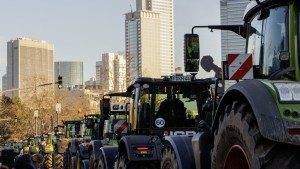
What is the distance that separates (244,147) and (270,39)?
1.35 m

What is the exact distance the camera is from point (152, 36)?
541ft

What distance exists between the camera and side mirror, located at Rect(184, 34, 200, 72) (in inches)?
291

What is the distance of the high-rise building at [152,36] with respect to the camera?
13562cm

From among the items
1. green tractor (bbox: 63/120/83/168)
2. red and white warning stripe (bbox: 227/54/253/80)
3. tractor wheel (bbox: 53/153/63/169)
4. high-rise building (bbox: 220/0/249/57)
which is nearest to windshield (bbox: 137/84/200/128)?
high-rise building (bbox: 220/0/249/57)

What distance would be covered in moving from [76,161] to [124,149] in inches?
371

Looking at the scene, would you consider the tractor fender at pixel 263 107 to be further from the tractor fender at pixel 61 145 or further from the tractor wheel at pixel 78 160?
the tractor fender at pixel 61 145

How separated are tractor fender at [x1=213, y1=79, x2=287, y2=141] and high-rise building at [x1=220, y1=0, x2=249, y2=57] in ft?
7.29

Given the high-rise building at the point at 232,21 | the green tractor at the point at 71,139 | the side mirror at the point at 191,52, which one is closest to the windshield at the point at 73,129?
the green tractor at the point at 71,139

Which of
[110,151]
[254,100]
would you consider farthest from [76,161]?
[254,100]

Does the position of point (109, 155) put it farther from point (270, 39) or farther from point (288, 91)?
point (288, 91)

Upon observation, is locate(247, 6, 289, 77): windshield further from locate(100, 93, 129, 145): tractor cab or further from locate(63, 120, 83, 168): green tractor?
locate(63, 120, 83, 168): green tractor

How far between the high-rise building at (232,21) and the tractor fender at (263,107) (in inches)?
87.5

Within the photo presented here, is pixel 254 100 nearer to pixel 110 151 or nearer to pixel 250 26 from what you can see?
pixel 250 26

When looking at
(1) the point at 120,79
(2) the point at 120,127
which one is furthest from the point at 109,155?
(1) the point at 120,79
